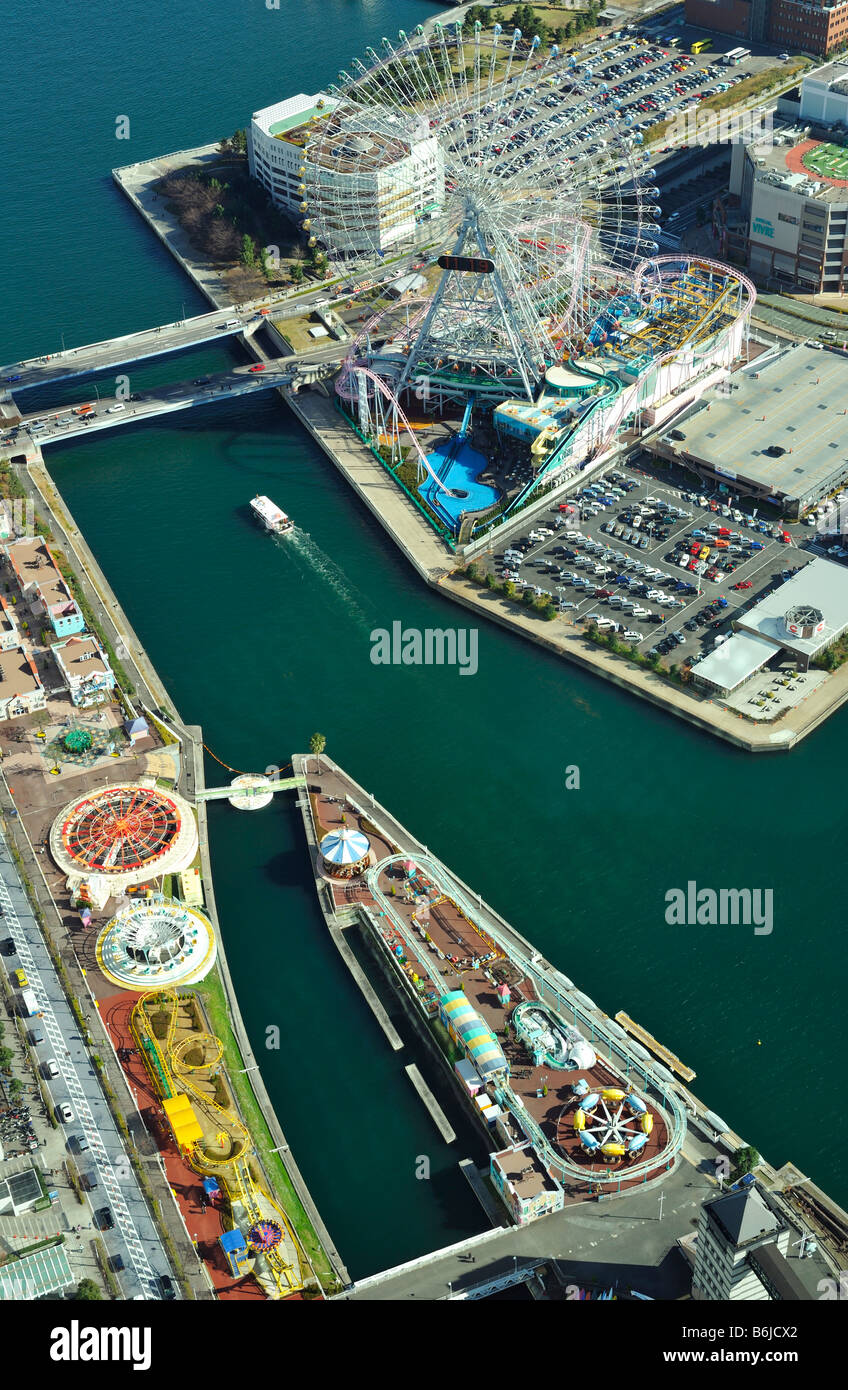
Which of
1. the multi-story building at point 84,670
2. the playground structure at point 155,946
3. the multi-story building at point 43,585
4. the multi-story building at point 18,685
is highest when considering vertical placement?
the multi-story building at point 43,585

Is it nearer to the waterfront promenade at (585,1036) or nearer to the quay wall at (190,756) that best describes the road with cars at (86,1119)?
the quay wall at (190,756)

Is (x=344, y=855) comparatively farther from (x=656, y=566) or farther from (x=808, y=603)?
(x=808, y=603)

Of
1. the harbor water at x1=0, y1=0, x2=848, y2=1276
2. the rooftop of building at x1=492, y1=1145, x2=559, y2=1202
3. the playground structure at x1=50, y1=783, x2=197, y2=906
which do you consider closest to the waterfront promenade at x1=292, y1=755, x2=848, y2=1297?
the rooftop of building at x1=492, y1=1145, x2=559, y2=1202

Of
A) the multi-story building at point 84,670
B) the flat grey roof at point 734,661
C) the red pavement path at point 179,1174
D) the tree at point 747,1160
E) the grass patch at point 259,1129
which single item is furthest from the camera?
the flat grey roof at point 734,661

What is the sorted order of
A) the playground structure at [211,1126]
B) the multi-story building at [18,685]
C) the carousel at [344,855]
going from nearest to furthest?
the playground structure at [211,1126] → the carousel at [344,855] → the multi-story building at [18,685]

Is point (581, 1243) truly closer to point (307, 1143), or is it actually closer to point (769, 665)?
point (307, 1143)

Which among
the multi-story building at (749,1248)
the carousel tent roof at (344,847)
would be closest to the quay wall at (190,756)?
the carousel tent roof at (344,847)

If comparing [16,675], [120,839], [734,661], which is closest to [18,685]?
[16,675]
